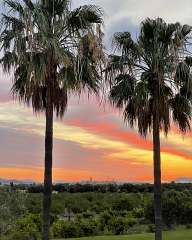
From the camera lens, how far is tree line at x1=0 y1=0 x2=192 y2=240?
713 inches

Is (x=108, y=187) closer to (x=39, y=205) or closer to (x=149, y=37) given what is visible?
(x=39, y=205)

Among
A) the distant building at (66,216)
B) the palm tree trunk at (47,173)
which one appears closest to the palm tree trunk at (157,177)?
the palm tree trunk at (47,173)

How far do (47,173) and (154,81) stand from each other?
20.8ft

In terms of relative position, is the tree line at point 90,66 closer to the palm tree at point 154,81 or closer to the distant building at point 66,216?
the palm tree at point 154,81

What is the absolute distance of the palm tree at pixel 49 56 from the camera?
18.0 m

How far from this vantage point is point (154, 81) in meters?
22.1

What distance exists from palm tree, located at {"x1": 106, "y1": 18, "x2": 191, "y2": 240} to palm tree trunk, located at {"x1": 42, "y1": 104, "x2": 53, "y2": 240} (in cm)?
434

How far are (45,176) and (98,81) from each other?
12.9 feet

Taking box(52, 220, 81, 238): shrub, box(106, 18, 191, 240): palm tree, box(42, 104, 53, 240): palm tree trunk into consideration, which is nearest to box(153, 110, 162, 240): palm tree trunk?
box(106, 18, 191, 240): palm tree

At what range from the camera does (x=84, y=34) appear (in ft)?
62.3

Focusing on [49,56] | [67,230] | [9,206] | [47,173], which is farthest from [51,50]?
[67,230]

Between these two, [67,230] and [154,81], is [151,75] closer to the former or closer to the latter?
[154,81]

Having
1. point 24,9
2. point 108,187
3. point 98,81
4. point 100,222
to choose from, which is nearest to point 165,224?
point 100,222

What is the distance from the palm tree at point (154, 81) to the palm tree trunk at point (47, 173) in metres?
4.34
